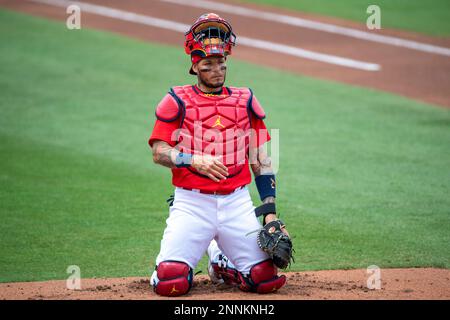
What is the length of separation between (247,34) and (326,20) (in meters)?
2.11

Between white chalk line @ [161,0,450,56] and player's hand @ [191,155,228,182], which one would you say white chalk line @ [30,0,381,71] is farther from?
player's hand @ [191,155,228,182]

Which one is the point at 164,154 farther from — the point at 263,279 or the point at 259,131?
the point at 263,279

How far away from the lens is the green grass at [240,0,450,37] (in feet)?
59.1

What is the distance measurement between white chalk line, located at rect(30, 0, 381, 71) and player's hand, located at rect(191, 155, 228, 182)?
32.3 feet

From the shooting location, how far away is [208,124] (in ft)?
19.9

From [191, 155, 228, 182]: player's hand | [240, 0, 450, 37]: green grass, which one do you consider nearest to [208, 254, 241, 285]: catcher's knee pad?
[191, 155, 228, 182]: player's hand

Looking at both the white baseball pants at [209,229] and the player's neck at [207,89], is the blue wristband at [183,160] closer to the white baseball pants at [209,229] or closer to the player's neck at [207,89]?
the white baseball pants at [209,229]

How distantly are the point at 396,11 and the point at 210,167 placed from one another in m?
14.7

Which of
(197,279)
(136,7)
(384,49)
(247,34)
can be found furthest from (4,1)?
(197,279)

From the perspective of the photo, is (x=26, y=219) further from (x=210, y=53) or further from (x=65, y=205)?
(x=210, y=53)

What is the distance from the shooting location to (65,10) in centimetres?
1936

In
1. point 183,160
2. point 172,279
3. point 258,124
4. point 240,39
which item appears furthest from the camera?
point 240,39

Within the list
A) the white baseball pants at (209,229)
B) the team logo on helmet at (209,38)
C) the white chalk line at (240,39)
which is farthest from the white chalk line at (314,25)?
the white baseball pants at (209,229)

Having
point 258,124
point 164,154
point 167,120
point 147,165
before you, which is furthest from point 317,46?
point 164,154
